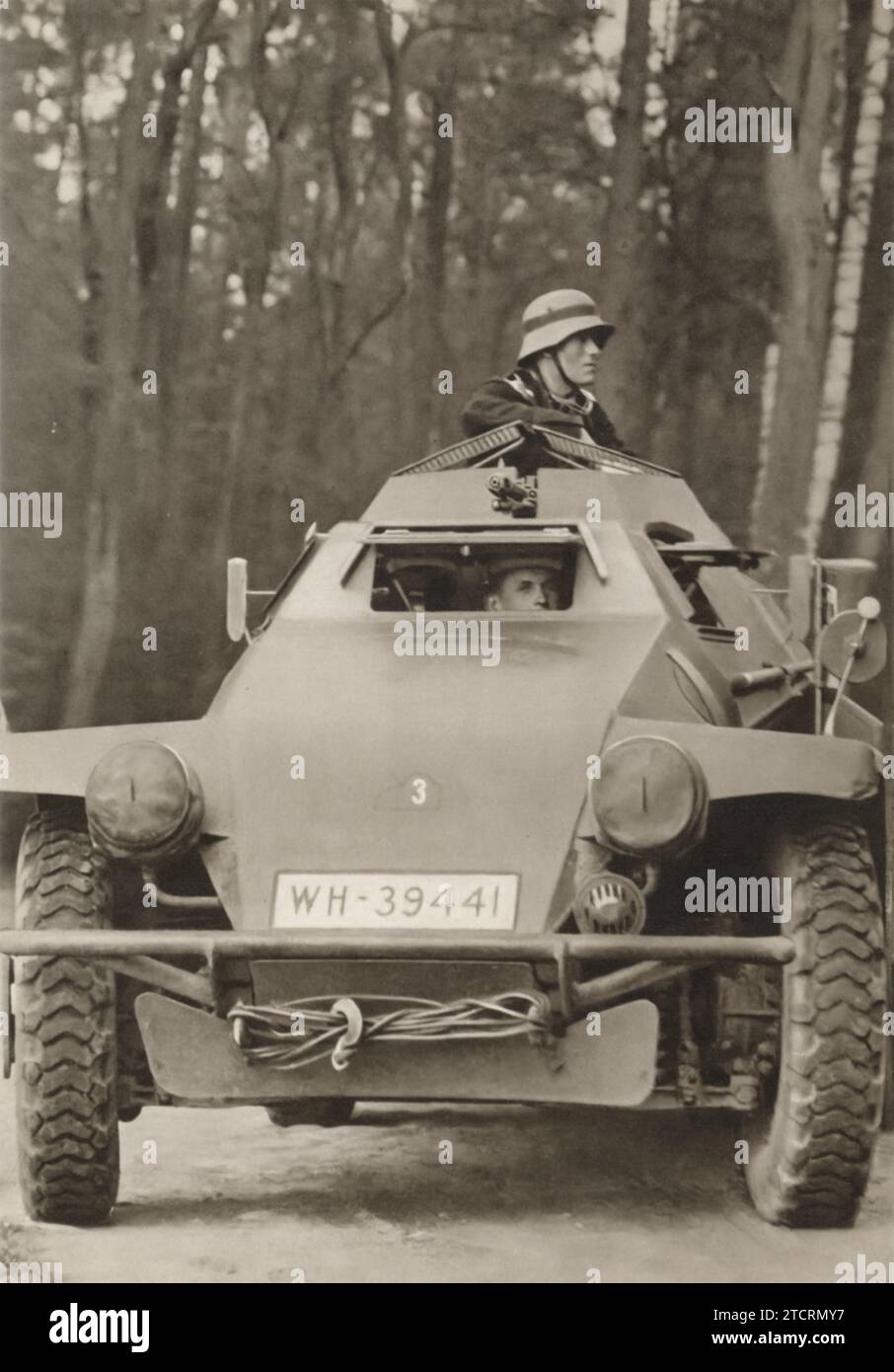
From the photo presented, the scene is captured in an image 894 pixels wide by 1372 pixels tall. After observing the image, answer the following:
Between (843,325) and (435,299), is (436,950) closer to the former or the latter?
(843,325)

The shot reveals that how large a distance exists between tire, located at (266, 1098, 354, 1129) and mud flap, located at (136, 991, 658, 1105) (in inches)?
36.7

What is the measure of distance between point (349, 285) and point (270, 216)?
3.56 feet

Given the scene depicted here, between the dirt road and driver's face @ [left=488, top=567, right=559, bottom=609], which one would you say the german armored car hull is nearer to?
the dirt road

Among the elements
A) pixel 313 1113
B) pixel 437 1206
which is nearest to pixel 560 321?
pixel 313 1113

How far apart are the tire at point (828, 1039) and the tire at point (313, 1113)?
1.44 meters

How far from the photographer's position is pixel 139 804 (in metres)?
5.55

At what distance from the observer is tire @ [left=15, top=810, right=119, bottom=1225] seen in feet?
18.6

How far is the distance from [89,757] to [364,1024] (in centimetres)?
99

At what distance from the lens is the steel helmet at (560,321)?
329 inches

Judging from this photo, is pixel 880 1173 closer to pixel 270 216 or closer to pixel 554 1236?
pixel 554 1236

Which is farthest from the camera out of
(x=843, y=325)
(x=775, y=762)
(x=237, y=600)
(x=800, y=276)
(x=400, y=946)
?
(x=800, y=276)

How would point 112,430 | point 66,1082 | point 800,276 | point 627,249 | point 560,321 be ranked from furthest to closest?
point 627,249 < point 112,430 < point 800,276 < point 560,321 < point 66,1082

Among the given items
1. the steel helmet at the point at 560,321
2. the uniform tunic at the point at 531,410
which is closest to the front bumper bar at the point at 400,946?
→ the uniform tunic at the point at 531,410
